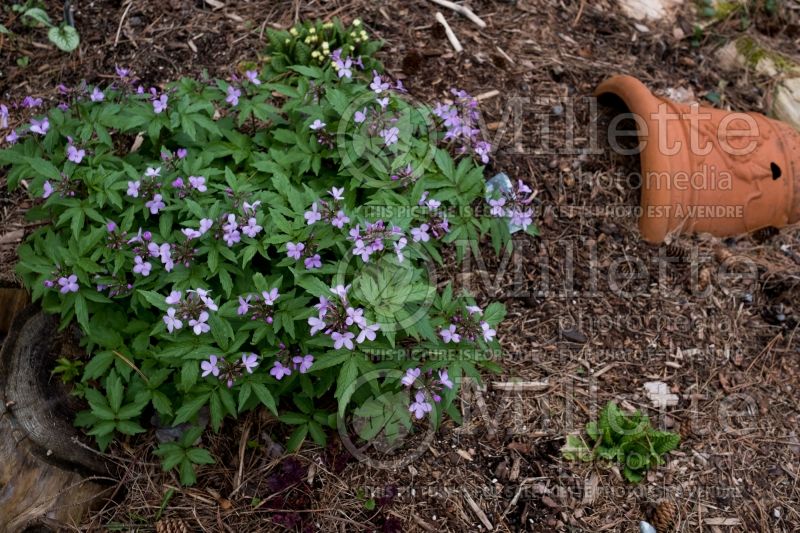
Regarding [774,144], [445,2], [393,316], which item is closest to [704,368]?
[774,144]

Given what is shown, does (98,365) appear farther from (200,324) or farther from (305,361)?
(305,361)

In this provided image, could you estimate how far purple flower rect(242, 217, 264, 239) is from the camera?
8.73 ft

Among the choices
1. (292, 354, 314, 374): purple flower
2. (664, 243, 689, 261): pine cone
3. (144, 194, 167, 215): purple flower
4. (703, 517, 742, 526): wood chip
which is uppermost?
(144, 194, 167, 215): purple flower

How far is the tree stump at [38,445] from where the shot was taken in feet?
8.82

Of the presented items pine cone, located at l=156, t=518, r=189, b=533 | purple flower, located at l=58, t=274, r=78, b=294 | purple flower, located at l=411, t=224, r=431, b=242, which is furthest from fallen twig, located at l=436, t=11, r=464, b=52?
pine cone, located at l=156, t=518, r=189, b=533

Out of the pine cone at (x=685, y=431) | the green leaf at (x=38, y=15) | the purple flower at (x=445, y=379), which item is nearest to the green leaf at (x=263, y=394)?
the purple flower at (x=445, y=379)

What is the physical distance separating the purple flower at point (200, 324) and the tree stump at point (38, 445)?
872mm

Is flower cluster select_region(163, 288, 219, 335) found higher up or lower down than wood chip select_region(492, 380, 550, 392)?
higher up

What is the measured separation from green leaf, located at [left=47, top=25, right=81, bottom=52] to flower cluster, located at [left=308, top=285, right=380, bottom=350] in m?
2.71

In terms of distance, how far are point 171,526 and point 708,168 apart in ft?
10.8

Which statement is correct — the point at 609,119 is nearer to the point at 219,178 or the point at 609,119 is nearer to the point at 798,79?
the point at 798,79

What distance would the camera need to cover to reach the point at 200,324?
2.52m

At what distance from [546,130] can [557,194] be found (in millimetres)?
435

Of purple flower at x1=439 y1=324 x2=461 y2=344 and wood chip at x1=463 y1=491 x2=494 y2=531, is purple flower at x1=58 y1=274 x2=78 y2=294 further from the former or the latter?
wood chip at x1=463 y1=491 x2=494 y2=531
